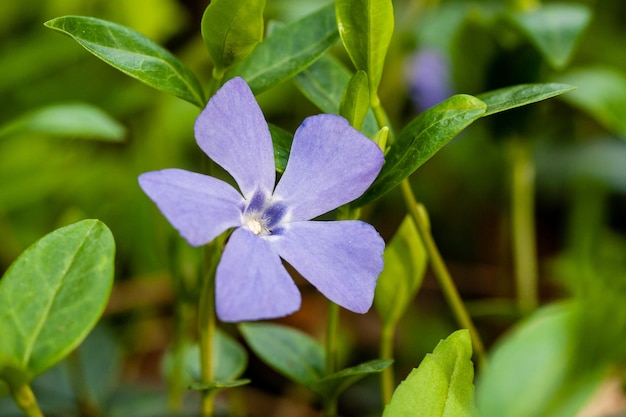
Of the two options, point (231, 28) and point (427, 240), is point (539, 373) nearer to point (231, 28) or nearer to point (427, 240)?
point (427, 240)

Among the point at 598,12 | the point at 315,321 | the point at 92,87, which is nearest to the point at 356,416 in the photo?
the point at 315,321

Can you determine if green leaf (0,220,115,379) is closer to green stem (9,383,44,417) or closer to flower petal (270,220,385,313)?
green stem (9,383,44,417)

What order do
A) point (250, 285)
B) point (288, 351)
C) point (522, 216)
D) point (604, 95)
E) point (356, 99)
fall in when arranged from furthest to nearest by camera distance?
point (522, 216)
point (604, 95)
point (288, 351)
point (356, 99)
point (250, 285)

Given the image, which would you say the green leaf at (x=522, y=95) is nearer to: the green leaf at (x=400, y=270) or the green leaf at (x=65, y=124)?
the green leaf at (x=400, y=270)

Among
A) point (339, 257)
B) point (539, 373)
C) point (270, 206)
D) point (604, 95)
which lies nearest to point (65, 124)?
point (270, 206)

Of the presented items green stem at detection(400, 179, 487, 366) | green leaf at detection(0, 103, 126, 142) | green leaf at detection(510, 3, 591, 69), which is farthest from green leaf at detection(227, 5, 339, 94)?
green leaf at detection(510, 3, 591, 69)

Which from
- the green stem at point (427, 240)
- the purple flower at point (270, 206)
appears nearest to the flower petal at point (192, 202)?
the purple flower at point (270, 206)
